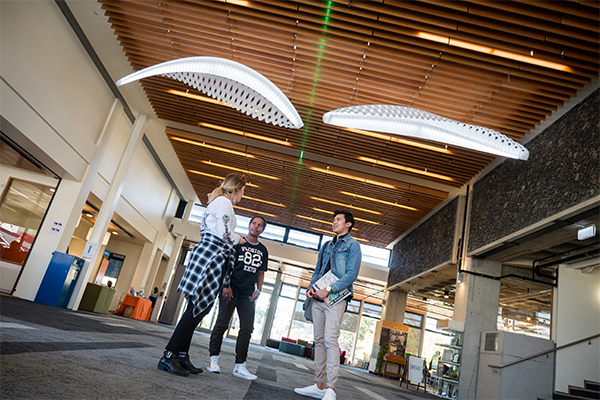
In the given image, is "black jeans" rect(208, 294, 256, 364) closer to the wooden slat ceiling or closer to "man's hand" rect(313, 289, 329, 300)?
"man's hand" rect(313, 289, 329, 300)

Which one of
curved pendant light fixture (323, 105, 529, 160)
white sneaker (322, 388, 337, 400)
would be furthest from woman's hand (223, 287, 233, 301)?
curved pendant light fixture (323, 105, 529, 160)

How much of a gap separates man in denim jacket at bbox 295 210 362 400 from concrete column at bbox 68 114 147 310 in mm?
7151

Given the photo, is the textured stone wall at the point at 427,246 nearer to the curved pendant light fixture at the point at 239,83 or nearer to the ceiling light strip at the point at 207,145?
the ceiling light strip at the point at 207,145

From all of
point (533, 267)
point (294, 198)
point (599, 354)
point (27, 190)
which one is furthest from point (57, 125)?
point (599, 354)

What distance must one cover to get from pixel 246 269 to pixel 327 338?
805 millimetres

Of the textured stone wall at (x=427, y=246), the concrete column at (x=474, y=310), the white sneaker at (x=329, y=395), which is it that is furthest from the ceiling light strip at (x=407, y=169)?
the white sneaker at (x=329, y=395)

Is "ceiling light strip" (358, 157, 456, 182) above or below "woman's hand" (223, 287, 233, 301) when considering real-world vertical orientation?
above

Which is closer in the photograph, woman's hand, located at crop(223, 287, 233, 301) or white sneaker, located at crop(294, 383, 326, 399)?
white sneaker, located at crop(294, 383, 326, 399)

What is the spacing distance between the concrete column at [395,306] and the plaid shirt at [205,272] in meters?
13.6

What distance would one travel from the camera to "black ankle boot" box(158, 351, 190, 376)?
2.31 meters

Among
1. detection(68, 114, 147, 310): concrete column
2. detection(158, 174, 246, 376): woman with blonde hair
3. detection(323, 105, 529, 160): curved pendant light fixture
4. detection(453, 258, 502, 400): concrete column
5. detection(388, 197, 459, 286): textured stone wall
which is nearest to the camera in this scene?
detection(158, 174, 246, 376): woman with blonde hair

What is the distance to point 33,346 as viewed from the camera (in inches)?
81.2

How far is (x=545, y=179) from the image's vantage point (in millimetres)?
6316

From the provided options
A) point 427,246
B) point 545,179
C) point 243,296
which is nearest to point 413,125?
point 243,296
